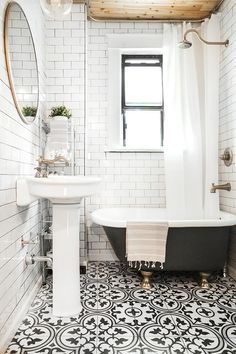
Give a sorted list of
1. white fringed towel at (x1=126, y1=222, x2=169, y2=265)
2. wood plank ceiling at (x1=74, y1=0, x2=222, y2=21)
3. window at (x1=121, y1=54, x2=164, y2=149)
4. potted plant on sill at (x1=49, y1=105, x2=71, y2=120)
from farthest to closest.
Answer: window at (x1=121, y1=54, x2=164, y2=149) < wood plank ceiling at (x1=74, y1=0, x2=222, y2=21) < potted plant on sill at (x1=49, y1=105, x2=71, y2=120) < white fringed towel at (x1=126, y1=222, x2=169, y2=265)

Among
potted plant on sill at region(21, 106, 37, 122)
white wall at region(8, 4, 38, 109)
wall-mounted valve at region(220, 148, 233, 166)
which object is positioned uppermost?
white wall at region(8, 4, 38, 109)

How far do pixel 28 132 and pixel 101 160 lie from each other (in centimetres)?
116

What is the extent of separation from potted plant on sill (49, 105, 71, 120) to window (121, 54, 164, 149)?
877mm

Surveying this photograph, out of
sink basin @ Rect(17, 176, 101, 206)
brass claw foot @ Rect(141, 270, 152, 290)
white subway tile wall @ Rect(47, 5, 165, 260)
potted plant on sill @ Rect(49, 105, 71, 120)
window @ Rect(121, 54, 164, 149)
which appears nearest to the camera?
sink basin @ Rect(17, 176, 101, 206)

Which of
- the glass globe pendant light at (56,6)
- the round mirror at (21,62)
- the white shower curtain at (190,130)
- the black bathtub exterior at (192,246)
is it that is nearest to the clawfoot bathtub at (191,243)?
the black bathtub exterior at (192,246)

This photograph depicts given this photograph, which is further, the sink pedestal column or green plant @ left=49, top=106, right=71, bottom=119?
green plant @ left=49, top=106, right=71, bottom=119

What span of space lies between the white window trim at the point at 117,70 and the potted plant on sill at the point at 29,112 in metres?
1.12

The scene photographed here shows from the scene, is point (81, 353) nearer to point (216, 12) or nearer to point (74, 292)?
point (74, 292)

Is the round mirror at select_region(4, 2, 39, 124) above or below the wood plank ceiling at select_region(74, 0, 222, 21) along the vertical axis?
below

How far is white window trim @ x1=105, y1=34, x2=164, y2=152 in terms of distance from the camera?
10.4 feet

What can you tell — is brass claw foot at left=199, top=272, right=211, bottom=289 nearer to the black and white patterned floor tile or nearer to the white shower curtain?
the black and white patterned floor tile

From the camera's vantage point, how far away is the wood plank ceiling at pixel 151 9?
2863 millimetres

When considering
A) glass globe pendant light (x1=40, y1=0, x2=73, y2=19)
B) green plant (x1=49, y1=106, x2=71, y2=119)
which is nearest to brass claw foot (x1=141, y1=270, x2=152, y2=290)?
green plant (x1=49, y1=106, x2=71, y2=119)

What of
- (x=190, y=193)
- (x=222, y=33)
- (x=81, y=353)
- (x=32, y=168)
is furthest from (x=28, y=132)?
(x=222, y=33)
